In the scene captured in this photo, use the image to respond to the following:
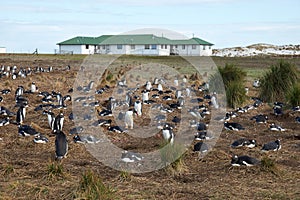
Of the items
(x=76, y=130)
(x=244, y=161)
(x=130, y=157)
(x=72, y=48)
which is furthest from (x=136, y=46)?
(x=244, y=161)

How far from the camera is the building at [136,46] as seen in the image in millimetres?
76625

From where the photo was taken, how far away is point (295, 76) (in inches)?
785

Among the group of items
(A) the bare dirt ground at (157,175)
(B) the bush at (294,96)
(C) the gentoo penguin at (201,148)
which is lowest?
(A) the bare dirt ground at (157,175)

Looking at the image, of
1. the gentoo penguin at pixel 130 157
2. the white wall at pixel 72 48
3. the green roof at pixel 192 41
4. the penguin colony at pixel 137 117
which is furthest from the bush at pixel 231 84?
the white wall at pixel 72 48

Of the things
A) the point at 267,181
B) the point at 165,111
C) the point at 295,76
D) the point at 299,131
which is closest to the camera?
the point at 267,181

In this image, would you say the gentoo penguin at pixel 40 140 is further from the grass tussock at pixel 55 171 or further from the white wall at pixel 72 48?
the white wall at pixel 72 48

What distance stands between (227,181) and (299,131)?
599cm

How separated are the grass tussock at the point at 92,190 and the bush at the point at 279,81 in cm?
1390

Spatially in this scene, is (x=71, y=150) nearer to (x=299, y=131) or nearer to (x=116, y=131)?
(x=116, y=131)

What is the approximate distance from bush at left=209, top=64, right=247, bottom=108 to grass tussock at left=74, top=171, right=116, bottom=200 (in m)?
12.0

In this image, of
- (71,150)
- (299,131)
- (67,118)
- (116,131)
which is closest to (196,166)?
(71,150)

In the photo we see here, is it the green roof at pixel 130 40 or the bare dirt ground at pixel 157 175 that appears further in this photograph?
the green roof at pixel 130 40

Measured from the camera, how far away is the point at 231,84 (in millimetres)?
19125

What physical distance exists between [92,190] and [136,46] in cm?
7070
